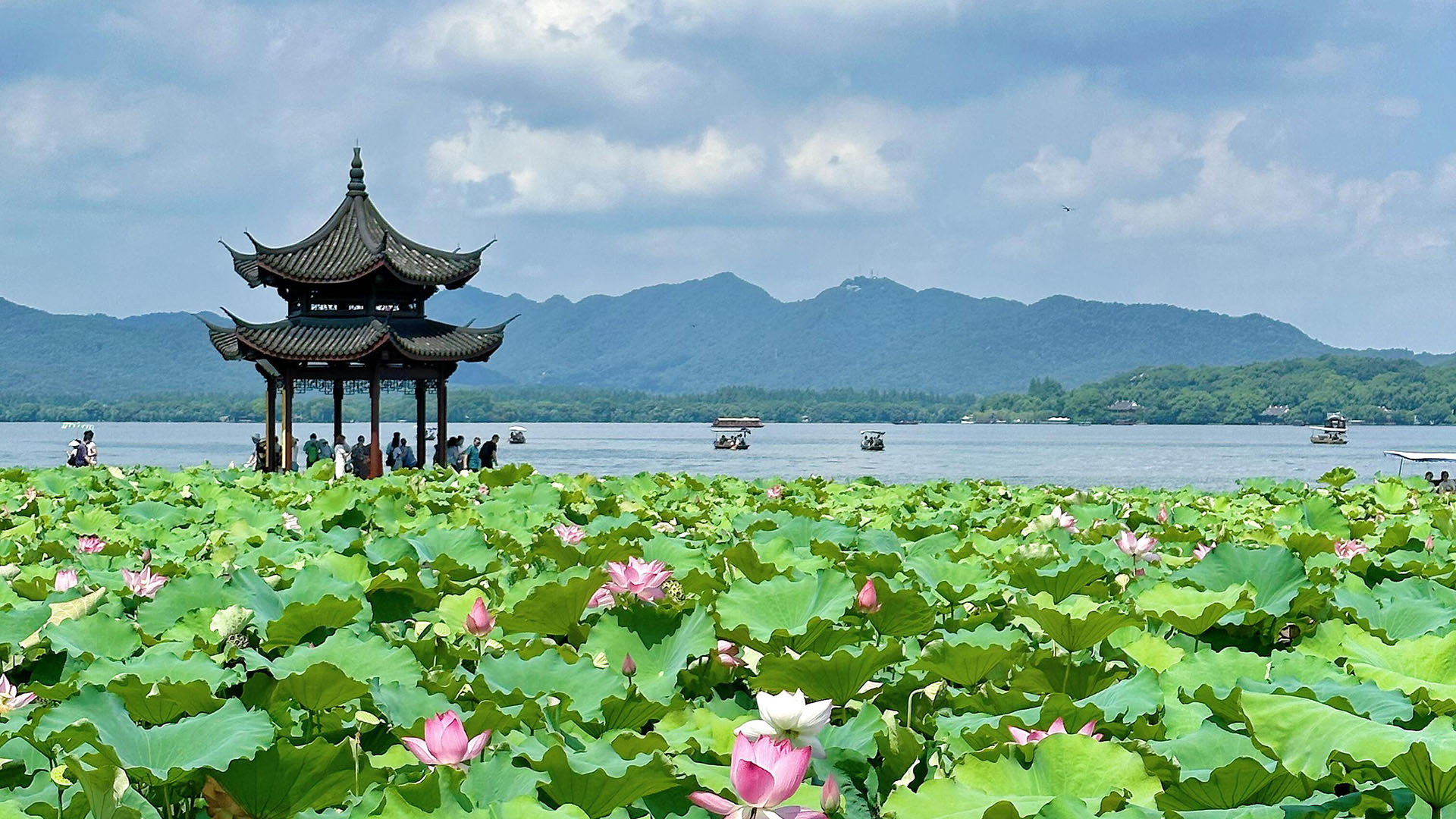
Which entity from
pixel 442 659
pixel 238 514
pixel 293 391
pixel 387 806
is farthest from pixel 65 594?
pixel 293 391

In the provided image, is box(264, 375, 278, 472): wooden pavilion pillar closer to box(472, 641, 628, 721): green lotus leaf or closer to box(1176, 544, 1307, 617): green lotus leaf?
box(1176, 544, 1307, 617): green lotus leaf

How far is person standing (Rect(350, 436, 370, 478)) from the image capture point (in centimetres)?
2572

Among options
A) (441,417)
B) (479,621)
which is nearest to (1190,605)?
(479,621)

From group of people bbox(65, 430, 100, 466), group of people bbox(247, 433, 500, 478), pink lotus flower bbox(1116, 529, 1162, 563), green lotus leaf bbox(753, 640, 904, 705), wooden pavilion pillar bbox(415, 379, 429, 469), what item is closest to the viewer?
green lotus leaf bbox(753, 640, 904, 705)

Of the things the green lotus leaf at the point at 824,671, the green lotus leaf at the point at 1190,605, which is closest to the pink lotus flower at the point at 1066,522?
the green lotus leaf at the point at 1190,605

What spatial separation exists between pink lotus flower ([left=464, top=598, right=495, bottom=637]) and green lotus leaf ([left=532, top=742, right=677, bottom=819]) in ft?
2.97

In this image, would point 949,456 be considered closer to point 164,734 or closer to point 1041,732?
point 1041,732

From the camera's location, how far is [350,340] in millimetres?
23656

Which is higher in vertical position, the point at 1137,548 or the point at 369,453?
the point at 1137,548

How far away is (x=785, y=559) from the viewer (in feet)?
10.4

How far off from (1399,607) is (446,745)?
1.94 m

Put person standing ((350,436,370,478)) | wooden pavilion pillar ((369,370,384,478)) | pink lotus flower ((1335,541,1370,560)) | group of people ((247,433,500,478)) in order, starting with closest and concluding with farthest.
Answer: pink lotus flower ((1335,541,1370,560)) < wooden pavilion pillar ((369,370,384,478)) < group of people ((247,433,500,478)) < person standing ((350,436,370,478))

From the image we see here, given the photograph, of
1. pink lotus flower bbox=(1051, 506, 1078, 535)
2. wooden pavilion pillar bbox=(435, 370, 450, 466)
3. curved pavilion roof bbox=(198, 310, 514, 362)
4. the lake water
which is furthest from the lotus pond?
the lake water

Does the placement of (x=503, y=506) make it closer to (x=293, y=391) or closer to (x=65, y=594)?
(x=65, y=594)
